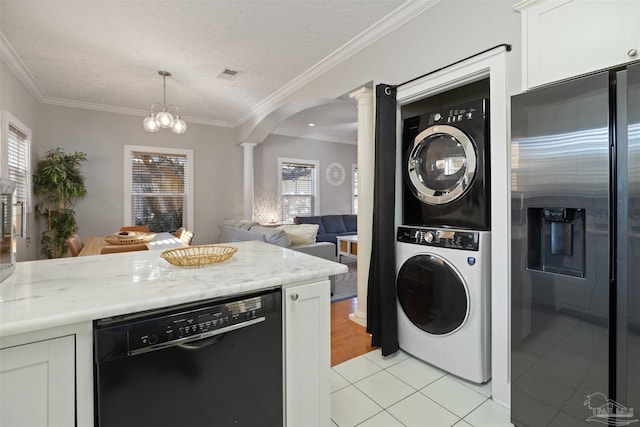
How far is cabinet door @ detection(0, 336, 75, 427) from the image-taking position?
2.47ft

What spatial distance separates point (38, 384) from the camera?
79 centimetres

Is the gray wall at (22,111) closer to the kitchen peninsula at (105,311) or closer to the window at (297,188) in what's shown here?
the kitchen peninsula at (105,311)

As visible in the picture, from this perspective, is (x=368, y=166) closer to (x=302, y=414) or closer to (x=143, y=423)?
(x=302, y=414)

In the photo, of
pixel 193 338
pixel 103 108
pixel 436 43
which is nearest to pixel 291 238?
pixel 436 43

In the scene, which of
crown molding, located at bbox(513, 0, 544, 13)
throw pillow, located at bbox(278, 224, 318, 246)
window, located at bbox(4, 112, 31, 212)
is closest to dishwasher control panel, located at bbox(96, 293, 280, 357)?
crown molding, located at bbox(513, 0, 544, 13)

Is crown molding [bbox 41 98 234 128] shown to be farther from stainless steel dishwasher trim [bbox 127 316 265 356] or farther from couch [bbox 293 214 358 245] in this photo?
stainless steel dishwasher trim [bbox 127 316 265 356]

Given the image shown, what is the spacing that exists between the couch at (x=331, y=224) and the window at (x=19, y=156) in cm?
423

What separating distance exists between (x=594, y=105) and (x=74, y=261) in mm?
2394

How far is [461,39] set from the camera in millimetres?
1944

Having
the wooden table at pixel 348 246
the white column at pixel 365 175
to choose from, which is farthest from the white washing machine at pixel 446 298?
the wooden table at pixel 348 246

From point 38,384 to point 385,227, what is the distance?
193 centimetres

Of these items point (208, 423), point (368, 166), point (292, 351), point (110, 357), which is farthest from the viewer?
point (368, 166)

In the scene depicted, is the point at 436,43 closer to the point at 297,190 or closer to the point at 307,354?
the point at 307,354

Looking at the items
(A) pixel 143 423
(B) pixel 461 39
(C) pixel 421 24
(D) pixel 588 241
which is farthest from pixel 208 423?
(C) pixel 421 24
